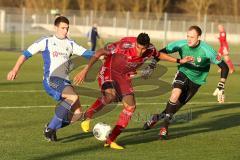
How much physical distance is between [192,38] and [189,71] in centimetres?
74

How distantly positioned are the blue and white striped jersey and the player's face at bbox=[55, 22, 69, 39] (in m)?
0.07

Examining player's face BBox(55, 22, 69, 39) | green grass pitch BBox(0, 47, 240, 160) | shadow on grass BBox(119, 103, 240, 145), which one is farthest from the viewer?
shadow on grass BBox(119, 103, 240, 145)

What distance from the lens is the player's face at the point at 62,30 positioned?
10406mm

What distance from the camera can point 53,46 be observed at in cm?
1051

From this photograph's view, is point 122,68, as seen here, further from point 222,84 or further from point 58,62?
point 222,84

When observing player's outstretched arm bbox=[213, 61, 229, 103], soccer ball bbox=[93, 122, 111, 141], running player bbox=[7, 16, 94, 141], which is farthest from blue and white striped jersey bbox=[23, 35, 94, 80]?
player's outstretched arm bbox=[213, 61, 229, 103]

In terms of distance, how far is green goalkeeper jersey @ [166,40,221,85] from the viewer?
38.3ft

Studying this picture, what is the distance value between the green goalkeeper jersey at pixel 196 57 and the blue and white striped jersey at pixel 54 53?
1887 millimetres

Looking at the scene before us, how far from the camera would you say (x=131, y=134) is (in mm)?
11672

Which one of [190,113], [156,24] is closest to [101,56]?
[190,113]

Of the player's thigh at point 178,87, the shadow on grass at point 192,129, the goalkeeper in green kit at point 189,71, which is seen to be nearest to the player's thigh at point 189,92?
the goalkeeper in green kit at point 189,71

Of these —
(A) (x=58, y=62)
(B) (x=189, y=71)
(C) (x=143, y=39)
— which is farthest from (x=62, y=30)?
(B) (x=189, y=71)

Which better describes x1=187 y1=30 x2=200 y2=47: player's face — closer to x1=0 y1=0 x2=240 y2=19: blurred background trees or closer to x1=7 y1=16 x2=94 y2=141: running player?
x1=7 y1=16 x2=94 y2=141: running player

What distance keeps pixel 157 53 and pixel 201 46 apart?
1177 mm
